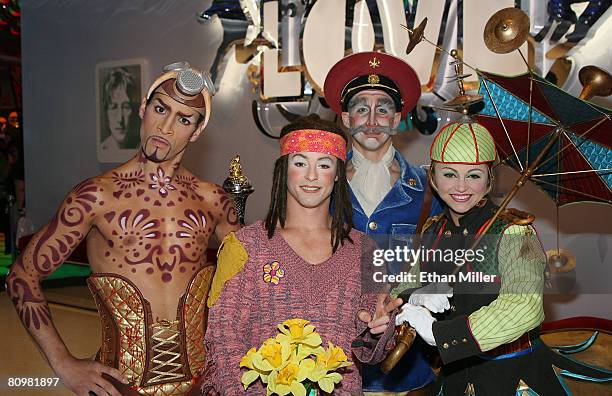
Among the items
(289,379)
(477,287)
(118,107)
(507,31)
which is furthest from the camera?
(118,107)

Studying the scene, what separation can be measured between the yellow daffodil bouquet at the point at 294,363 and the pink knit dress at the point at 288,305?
0.39 m

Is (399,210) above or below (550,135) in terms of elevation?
below

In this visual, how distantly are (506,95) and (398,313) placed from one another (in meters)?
1.07

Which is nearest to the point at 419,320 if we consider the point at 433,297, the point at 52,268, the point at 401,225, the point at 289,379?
the point at 433,297

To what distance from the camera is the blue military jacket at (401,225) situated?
120 inches

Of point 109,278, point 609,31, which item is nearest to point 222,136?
point 609,31

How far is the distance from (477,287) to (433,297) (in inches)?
6.2

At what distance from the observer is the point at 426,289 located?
2398 millimetres

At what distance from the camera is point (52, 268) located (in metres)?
2.86

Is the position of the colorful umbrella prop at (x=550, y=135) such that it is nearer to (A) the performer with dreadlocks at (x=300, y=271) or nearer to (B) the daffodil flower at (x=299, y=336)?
(A) the performer with dreadlocks at (x=300, y=271)

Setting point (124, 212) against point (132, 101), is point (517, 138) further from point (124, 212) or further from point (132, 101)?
point (132, 101)

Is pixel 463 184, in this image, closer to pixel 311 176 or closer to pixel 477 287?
pixel 477 287

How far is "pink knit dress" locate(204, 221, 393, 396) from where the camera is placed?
2375mm

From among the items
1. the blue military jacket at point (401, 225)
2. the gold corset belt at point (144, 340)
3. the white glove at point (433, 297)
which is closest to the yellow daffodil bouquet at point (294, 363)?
the white glove at point (433, 297)
